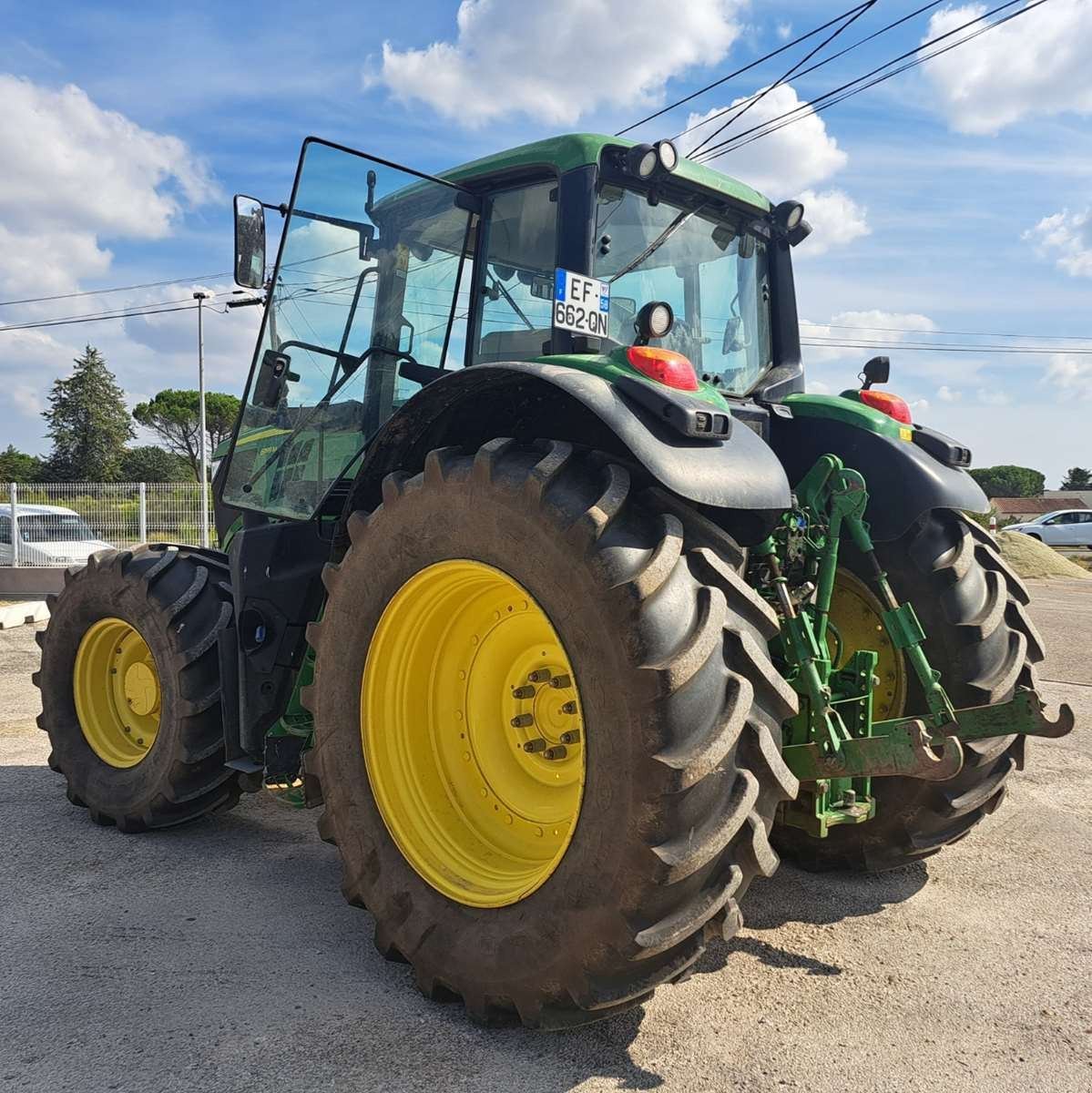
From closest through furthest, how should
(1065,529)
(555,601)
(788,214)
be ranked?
(555,601) → (788,214) → (1065,529)

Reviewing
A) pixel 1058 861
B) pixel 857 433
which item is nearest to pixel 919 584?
pixel 857 433

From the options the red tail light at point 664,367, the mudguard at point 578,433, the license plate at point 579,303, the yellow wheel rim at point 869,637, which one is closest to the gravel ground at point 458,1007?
the yellow wheel rim at point 869,637

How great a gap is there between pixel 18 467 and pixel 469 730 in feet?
175

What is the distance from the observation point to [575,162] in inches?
130

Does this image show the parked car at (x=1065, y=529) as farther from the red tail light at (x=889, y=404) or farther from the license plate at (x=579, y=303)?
the license plate at (x=579, y=303)

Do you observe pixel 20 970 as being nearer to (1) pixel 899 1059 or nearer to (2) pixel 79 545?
(1) pixel 899 1059

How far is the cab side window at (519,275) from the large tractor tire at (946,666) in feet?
4.78

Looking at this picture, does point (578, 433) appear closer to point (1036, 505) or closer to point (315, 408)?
point (315, 408)

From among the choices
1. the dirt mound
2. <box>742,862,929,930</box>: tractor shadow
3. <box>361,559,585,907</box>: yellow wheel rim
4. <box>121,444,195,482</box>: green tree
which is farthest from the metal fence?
<box>121,444,195,482</box>: green tree

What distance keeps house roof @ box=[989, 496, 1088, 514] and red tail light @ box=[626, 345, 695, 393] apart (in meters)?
50.1

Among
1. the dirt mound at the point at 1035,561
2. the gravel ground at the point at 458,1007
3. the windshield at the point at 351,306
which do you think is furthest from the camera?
the dirt mound at the point at 1035,561

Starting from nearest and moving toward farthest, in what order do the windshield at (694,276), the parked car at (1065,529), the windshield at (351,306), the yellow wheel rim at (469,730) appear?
the yellow wheel rim at (469,730), the windshield at (694,276), the windshield at (351,306), the parked car at (1065,529)

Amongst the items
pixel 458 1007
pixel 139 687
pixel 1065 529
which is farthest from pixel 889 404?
pixel 1065 529

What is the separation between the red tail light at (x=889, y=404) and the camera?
381 cm
